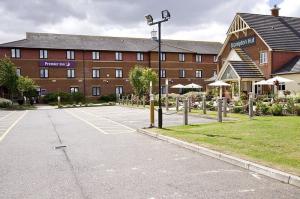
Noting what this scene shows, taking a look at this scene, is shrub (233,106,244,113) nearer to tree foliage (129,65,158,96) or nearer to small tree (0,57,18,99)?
tree foliage (129,65,158,96)

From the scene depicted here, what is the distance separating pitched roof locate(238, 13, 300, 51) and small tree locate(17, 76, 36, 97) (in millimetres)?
29693

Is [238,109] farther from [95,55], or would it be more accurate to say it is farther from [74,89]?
[95,55]

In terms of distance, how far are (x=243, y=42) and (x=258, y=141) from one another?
1383 inches

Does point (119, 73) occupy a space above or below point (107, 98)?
above

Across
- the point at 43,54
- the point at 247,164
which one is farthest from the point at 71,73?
the point at 247,164

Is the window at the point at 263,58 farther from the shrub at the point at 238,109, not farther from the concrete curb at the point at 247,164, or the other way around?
the concrete curb at the point at 247,164

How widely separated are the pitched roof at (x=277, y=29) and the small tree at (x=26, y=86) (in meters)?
29.7

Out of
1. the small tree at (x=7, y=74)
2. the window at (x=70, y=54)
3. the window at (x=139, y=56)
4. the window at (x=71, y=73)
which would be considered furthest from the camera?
the window at (x=139, y=56)

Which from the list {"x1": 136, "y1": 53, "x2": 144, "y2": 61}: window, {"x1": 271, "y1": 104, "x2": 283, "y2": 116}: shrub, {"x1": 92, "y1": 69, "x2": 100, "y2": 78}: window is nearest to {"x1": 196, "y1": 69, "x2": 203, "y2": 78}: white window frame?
{"x1": 136, "y1": 53, "x2": 144, "y2": 61}: window

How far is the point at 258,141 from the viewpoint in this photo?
443 inches

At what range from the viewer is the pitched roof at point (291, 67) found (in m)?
37.8

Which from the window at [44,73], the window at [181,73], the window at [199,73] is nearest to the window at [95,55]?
the window at [44,73]

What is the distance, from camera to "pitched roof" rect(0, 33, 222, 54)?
60.5m

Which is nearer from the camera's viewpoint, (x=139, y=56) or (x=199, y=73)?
(x=139, y=56)
